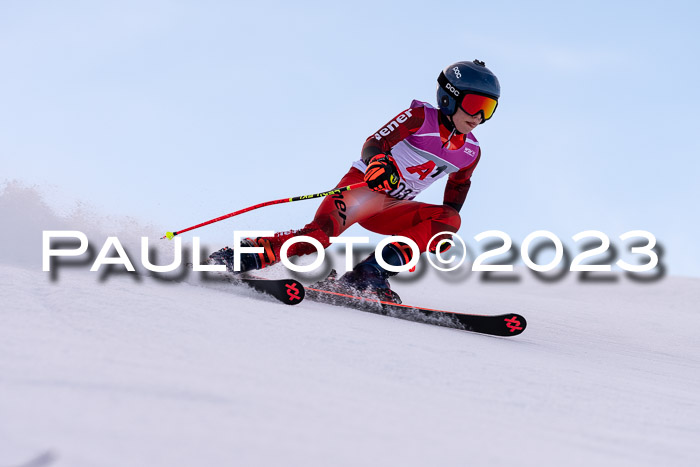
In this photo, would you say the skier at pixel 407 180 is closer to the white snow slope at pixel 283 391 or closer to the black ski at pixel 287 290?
the black ski at pixel 287 290

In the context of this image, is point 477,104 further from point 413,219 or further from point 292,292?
point 292,292

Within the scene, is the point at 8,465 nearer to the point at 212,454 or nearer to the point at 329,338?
the point at 212,454

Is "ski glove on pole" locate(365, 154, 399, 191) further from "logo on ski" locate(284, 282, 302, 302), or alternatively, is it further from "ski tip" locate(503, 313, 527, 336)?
"ski tip" locate(503, 313, 527, 336)

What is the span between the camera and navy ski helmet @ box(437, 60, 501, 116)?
4250 millimetres

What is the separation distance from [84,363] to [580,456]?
→ 125 centimetres

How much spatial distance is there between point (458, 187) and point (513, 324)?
1200 millimetres

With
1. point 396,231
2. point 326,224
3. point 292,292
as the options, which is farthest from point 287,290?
point 396,231

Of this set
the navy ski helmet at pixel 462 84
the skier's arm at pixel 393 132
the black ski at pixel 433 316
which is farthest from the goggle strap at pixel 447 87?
the black ski at pixel 433 316

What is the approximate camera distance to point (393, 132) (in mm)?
4359

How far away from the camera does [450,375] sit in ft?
7.15

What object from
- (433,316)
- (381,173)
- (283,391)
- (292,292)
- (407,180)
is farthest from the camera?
(407,180)

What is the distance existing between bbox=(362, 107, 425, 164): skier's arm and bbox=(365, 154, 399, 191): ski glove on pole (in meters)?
0.21

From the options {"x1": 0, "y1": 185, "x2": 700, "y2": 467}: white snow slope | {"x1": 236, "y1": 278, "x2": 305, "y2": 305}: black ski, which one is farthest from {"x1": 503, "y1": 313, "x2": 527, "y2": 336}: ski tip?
{"x1": 236, "y1": 278, "x2": 305, "y2": 305}: black ski

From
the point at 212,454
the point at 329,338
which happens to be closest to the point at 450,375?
the point at 329,338
